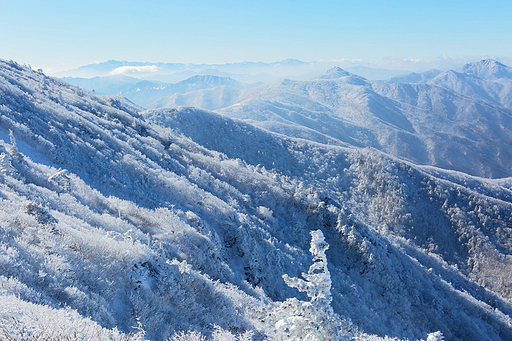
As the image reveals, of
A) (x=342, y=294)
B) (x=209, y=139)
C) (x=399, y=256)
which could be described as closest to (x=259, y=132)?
(x=209, y=139)

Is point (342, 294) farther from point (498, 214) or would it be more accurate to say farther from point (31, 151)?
point (498, 214)

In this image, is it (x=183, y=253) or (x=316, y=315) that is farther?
(x=183, y=253)

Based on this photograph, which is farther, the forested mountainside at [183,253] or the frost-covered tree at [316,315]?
the forested mountainside at [183,253]

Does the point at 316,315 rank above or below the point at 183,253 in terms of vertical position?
above

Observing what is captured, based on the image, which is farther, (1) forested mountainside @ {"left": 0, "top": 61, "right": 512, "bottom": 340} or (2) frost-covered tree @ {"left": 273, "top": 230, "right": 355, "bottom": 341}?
(1) forested mountainside @ {"left": 0, "top": 61, "right": 512, "bottom": 340}
